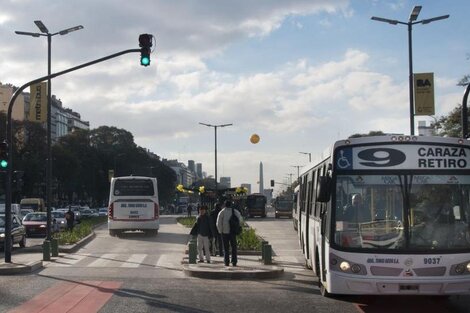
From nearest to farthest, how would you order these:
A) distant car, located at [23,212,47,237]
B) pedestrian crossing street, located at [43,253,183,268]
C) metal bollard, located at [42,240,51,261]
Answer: pedestrian crossing street, located at [43,253,183,268] → metal bollard, located at [42,240,51,261] → distant car, located at [23,212,47,237]

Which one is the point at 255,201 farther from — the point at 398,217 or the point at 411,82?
the point at 398,217

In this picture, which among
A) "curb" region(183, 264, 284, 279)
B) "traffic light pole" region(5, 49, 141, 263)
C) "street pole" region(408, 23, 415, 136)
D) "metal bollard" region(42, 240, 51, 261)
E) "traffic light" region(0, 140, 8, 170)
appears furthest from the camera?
"street pole" region(408, 23, 415, 136)

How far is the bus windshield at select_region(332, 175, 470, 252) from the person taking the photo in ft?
32.6

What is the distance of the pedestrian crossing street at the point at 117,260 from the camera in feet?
62.0

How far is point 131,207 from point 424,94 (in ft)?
49.9

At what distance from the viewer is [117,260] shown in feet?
67.5

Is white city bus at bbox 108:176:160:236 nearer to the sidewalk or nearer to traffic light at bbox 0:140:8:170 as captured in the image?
the sidewalk

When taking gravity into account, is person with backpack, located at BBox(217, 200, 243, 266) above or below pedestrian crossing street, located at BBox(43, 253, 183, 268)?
above

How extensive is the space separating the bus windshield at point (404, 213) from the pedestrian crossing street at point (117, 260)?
9659 millimetres

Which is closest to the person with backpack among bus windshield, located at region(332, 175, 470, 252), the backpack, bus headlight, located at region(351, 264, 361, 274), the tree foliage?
the backpack

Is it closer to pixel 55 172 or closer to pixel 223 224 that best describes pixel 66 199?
pixel 55 172

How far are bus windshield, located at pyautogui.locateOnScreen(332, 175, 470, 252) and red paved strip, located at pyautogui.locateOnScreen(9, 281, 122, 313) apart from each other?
177 inches

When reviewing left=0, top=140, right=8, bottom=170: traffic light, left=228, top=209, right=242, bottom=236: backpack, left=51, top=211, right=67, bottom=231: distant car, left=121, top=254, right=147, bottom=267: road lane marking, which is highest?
left=0, top=140, right=8, bottom=170: traffic light

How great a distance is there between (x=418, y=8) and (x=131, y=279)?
1696 centimetres
